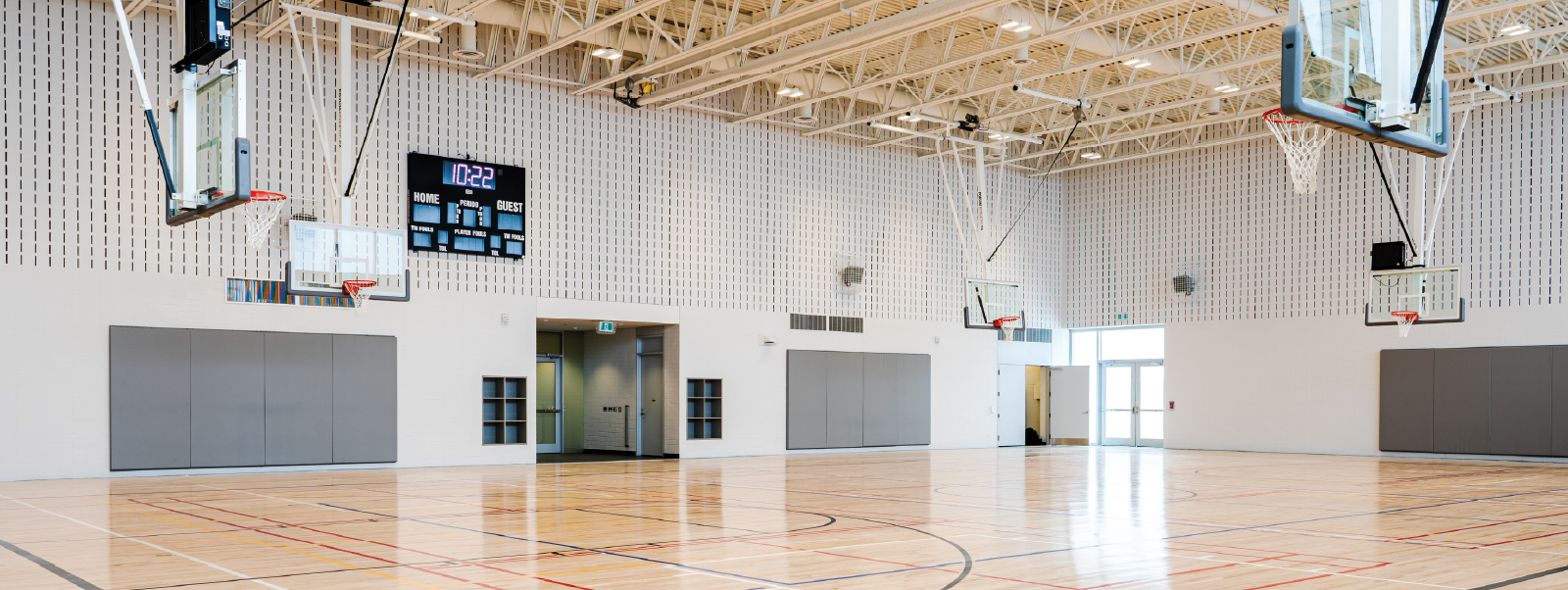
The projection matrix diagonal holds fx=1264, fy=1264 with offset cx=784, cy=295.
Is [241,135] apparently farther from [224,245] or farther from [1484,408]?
[1484,408]

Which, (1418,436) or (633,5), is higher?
(633,5)

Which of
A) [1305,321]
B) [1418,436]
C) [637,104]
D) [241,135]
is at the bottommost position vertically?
[1418,436]

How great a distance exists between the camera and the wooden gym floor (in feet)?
27.8

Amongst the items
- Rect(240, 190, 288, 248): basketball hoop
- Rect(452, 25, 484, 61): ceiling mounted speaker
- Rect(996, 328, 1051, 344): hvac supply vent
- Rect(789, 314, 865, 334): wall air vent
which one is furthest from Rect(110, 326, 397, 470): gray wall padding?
Rect(996, 328, 1051, 344): hvac supply vent

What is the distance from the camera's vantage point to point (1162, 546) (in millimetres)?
10195

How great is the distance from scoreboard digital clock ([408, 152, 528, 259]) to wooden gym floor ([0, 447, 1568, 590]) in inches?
181

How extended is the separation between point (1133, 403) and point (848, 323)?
9.03 meters

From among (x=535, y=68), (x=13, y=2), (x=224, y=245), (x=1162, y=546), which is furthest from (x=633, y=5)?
(x=1162, y=546)

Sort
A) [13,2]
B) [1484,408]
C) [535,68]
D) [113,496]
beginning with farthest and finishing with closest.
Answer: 1. [1484,408]
2. [535,68]
3. [13,2]
4. [113,496]

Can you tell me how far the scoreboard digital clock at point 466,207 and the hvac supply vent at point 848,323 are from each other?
310 inches

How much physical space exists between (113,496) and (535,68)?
37.5 ft

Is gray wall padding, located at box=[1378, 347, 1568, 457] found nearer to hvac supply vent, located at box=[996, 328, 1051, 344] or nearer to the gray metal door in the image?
hvac supply vent, located at box=[996, 328, 1051, 344]

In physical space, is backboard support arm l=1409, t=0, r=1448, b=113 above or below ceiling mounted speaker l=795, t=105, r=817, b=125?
below

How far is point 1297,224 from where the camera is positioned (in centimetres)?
2947
